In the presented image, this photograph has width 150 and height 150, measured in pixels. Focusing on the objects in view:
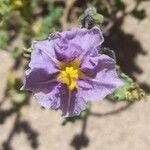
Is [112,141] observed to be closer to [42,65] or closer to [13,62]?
[13,62]

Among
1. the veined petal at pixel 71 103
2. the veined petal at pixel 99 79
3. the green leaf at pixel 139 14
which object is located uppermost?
the veined petal at pixel 99 79

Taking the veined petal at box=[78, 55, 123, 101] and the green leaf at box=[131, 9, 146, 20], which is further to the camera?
the green leaf at box=[131, 9, 146, 20]

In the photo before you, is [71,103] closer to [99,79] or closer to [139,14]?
[99,79]

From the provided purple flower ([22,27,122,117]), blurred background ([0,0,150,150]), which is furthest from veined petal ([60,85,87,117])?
blurred background ([0,0,150,150])

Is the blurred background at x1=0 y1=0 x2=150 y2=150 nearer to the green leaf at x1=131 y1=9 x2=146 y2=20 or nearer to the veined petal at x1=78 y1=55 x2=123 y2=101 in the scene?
the green leaf at x1=131 y1=9 x2=146 y2=20

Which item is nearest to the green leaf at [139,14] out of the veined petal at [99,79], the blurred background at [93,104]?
the blurred background at [93,104]

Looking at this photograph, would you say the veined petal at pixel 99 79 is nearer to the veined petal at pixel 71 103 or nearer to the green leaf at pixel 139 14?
the veined petal at pixel 71 103

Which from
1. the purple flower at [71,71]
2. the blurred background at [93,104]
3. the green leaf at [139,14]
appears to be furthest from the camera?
the blurred background at [93,104]

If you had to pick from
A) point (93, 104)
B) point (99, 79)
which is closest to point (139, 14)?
point (93, 104)
